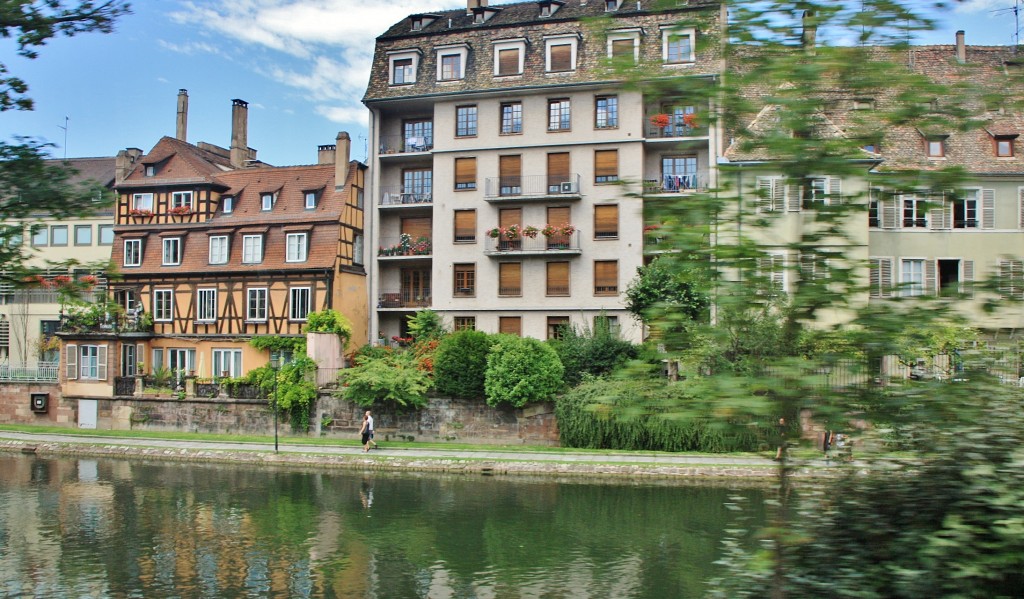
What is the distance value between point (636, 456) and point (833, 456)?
895 inches

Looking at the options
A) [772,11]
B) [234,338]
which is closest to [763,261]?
[772,11]

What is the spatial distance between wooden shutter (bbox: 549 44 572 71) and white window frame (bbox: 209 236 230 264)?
17.5 m

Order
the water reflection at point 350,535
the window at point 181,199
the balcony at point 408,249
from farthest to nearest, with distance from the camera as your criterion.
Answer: the window at point 181,199
the balcony at point 408,249
the water reflection at point 350,535

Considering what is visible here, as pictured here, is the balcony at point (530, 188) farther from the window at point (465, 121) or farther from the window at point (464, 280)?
the window at point (464, 280)

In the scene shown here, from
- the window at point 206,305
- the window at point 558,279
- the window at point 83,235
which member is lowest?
the window at point 206,305

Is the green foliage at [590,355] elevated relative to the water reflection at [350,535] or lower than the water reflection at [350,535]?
elevated

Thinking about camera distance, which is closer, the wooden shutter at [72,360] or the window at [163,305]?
the wooden shutter at [72,360]

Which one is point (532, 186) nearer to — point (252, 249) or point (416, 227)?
point (416, 227)

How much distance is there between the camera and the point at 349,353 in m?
37.8

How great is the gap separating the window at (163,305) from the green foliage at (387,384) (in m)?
12.1

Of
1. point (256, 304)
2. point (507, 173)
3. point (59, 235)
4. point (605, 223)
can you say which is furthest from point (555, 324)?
point (59, 235)

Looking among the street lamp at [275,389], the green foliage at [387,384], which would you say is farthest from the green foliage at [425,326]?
the street lamp at [275,389]

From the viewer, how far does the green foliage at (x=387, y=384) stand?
1254 inches

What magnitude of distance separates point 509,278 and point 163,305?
56.3 feet
